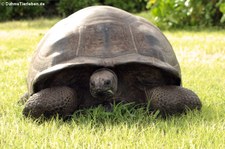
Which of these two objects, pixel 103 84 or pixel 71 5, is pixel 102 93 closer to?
pixel 103 84

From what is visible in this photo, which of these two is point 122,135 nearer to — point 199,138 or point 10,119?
point 199,138

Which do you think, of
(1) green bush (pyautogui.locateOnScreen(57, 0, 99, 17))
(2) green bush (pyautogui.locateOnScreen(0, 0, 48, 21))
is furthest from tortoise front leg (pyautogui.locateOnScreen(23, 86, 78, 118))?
(1) green bush (pyautogui.locateOnScreen(57, 0, 99, 17))

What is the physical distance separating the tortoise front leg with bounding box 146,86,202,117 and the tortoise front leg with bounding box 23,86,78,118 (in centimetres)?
52

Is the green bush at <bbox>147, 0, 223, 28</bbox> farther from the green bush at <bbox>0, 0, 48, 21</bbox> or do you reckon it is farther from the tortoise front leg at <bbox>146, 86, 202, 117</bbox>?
the tortoise front leg at <bbox>146, 86, 202, 117</bbox>

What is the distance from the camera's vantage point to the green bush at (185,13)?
9.51 metres

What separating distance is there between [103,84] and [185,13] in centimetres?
729

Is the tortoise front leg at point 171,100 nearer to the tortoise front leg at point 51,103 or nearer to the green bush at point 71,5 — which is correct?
the tortoise front leg at point 51,103

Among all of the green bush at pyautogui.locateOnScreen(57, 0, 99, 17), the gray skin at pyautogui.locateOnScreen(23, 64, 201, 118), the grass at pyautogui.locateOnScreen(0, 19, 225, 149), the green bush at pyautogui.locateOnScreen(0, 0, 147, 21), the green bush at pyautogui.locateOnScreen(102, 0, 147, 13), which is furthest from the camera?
the green bush at pyautogui.locateOnScreen(102, 0, 147, 13)

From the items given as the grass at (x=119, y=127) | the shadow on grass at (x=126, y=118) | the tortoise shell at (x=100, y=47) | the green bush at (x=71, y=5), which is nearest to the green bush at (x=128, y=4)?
the green bush at (x=71, y=5)

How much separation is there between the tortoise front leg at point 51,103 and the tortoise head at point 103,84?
0.17 m

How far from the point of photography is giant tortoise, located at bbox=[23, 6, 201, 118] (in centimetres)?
276

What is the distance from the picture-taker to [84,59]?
2.74m

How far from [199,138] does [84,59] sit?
2.85ft

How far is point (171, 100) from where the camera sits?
2854 millimetres
